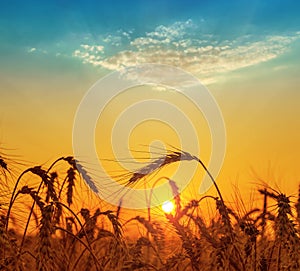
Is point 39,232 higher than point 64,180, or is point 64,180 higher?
point 64,180

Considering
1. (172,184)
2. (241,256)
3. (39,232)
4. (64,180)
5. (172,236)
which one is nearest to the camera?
(39,232)

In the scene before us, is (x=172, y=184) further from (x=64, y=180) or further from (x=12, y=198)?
(x=12, y=198)

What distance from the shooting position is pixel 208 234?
5.47 m

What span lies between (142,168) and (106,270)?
3.53 ft

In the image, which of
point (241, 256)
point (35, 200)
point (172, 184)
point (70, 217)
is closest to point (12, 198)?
point (35, 200)

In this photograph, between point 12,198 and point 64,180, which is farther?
point 64,180

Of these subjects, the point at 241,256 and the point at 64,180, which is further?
the point at 64,180

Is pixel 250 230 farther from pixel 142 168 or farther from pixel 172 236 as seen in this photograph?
pixel 142 168

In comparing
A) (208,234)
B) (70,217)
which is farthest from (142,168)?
(70,217)

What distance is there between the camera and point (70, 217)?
7.05m

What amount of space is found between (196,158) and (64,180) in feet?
7.18

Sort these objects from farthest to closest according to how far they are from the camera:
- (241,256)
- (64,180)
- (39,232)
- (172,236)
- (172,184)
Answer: (172,184) < (64,180) < (172,236) < (241,256) < (39,232)

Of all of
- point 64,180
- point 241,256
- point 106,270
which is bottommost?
point 106,270

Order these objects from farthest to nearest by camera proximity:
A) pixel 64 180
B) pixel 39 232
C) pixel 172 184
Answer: pixel 172 184 → pixel 64 180 → pixel 39 232
